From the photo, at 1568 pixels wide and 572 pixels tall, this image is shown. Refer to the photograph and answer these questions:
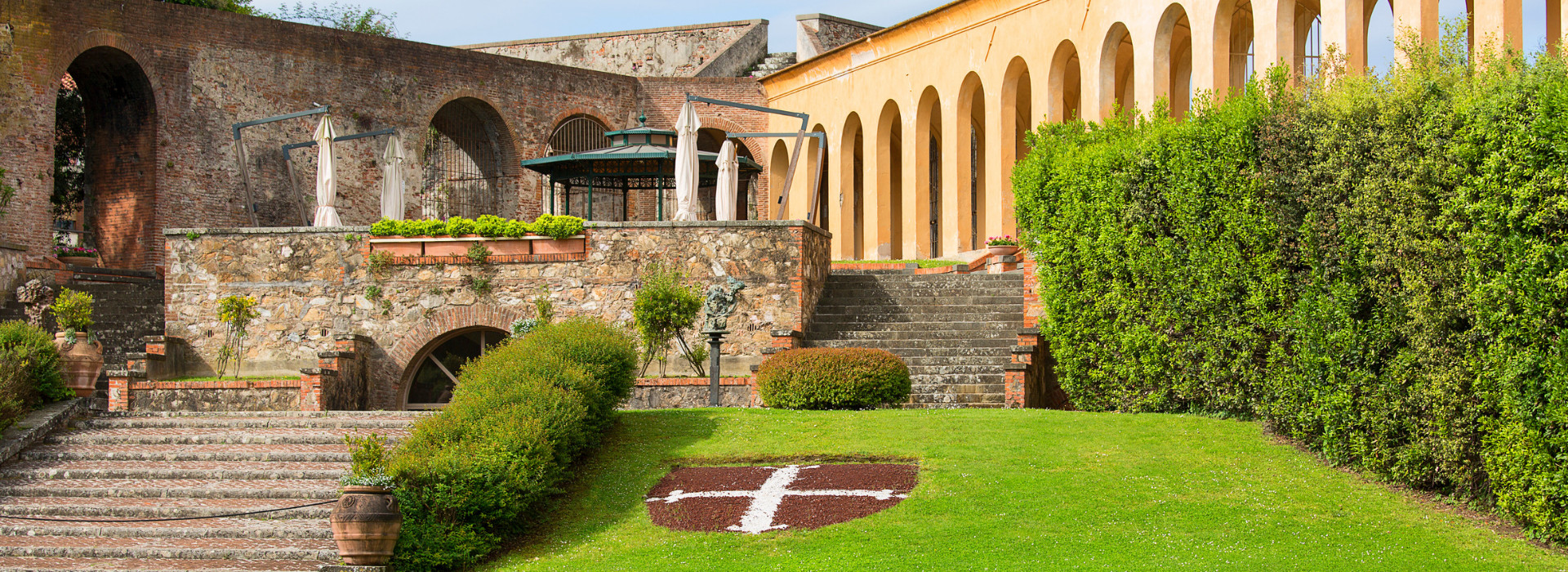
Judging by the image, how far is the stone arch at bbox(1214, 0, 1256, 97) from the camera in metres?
20.1

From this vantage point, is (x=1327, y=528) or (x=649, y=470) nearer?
(x=1327, y=528)

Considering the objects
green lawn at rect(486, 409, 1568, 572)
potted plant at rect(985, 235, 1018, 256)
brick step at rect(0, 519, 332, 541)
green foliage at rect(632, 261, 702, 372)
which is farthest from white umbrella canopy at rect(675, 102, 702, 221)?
brick step at rect(0, 519, 332, 541)

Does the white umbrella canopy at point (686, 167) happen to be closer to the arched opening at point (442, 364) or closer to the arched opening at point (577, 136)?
the arched opening at point (442, 364)

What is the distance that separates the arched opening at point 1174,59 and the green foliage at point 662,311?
9.04m

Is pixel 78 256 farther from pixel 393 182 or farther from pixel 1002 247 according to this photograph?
pixel 1002 247

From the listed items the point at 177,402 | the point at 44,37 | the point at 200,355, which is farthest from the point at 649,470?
the point at 44,37

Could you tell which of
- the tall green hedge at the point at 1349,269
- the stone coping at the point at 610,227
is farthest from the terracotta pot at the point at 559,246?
the tall green hedge at the point at 1349,269

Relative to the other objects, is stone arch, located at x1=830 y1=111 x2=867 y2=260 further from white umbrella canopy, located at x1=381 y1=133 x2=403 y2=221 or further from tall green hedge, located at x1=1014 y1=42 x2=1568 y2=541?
tall green hedge, located at x1=1014 y1=42 x2=1568 y2=541

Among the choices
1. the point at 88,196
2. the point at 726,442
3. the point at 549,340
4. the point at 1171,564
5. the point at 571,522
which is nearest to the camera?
the point at 1171,564

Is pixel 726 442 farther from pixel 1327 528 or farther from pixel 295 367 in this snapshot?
pixel 295 367

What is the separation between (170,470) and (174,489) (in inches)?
24.7

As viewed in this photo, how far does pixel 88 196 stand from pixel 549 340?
579 inches

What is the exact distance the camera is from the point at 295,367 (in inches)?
707

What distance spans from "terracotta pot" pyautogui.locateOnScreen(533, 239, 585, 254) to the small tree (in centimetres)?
400
